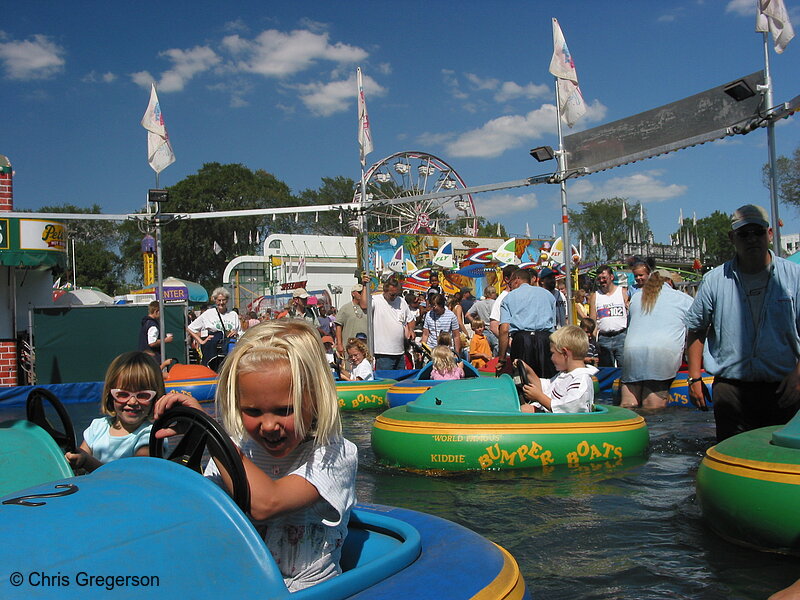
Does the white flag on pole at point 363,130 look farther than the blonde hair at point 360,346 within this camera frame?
Yes

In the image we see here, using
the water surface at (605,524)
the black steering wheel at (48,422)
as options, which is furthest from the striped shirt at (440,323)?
the black steering wheel at (48,422)

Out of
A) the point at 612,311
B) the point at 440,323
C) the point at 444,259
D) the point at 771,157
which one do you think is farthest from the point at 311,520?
the point at 444,259

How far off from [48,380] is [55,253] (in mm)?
2377

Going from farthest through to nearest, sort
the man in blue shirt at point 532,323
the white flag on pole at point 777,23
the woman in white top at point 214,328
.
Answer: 1. the woman in white top at point 214,328
2. the man in blue shirt at point 532,323
3. the white flag on pole at point 777,23

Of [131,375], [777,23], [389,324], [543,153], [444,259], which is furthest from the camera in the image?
[444,259]

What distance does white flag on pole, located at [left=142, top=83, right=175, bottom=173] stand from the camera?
434 inches

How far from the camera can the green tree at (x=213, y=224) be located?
54.0 metres

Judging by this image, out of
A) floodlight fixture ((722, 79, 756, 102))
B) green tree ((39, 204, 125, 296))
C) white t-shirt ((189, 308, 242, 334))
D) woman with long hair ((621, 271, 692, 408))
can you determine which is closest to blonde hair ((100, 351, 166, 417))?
woman with long hair ((621, 271, 692, 408))

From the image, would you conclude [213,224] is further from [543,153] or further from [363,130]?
[543,153]

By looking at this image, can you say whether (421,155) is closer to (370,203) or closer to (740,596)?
(370,203)

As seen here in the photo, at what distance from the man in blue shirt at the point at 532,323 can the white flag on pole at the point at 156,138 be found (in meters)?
6.11

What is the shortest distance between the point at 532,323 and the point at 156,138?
6.69 m

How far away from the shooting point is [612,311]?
8672 millimetres

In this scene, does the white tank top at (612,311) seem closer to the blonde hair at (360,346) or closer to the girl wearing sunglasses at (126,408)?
the blonde hair at (360,346)
